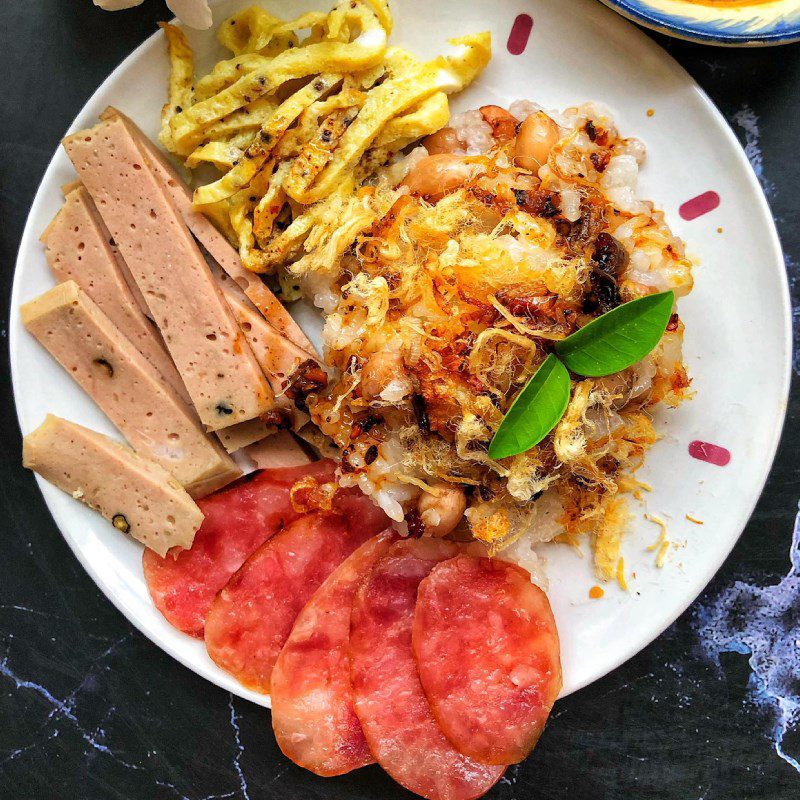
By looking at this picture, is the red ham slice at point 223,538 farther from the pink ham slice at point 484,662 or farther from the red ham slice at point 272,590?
the pink ham slice at point 484,662

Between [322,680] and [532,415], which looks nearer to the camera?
[532,415]

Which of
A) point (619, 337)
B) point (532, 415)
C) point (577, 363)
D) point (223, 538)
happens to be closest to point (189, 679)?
point (223, 538)

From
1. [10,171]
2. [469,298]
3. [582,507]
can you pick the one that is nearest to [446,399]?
[469,298]

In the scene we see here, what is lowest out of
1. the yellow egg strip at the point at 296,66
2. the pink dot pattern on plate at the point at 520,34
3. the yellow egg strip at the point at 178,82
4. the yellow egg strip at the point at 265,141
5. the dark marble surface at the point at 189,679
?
the dark marble surface at the point at 189,679

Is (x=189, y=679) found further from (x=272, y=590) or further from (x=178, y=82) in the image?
(x=178, y=82)

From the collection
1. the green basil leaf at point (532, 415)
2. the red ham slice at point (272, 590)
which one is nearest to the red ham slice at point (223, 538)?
the red ham slice at point (272, 590)

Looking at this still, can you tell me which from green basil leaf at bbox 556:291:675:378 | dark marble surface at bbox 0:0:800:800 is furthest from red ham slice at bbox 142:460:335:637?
green basil leaf at bbox 556:291:675:378
